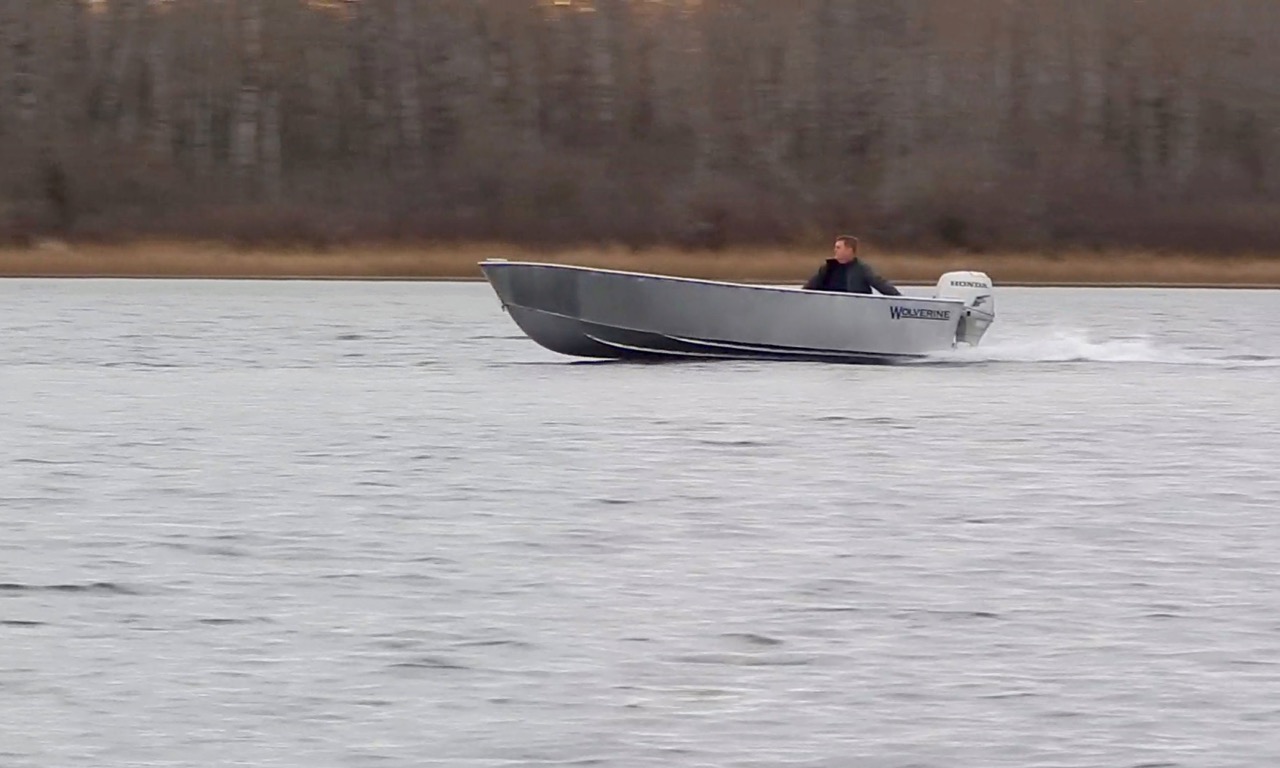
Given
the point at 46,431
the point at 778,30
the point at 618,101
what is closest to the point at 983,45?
the point at 778,30

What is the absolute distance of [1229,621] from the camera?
33.8ft

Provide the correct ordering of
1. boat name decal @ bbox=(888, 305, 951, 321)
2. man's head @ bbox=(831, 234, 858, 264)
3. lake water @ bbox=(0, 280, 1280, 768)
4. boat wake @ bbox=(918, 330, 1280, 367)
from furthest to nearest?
boat wake @ bbox=(918, 330, 1280, 367), boat name decal @ bbox=(888, 305, 951, 321), man's head @ bbox=(831, 234, 858, 264), lake water @ bbox=(0, 280, 1280, 768)

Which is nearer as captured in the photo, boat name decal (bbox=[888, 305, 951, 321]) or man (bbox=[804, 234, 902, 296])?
man (bbox=[804, 234, 902, 296])

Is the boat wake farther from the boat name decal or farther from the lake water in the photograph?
the lake water

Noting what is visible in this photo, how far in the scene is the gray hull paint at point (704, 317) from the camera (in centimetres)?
2309

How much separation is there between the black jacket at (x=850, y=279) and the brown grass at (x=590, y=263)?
105ft

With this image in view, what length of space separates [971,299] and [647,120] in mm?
48875

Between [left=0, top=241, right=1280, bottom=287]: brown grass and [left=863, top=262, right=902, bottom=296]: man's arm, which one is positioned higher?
[left=863, top=262, right=902, bottom=296]: man's arm

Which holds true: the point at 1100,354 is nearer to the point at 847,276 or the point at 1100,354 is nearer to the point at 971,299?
the point at 971,299

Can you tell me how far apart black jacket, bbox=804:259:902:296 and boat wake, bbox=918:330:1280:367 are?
4.17m

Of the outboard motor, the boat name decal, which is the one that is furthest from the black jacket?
the outboard motor

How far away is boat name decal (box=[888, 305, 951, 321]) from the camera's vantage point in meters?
23.6

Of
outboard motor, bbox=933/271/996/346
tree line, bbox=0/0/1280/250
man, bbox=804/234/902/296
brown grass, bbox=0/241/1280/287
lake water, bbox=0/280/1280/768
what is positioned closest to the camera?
lake water, bbox=0/280/1280/768

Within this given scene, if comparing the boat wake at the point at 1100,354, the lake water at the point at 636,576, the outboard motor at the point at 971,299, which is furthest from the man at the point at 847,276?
the boat wake at the point at 1100,354
